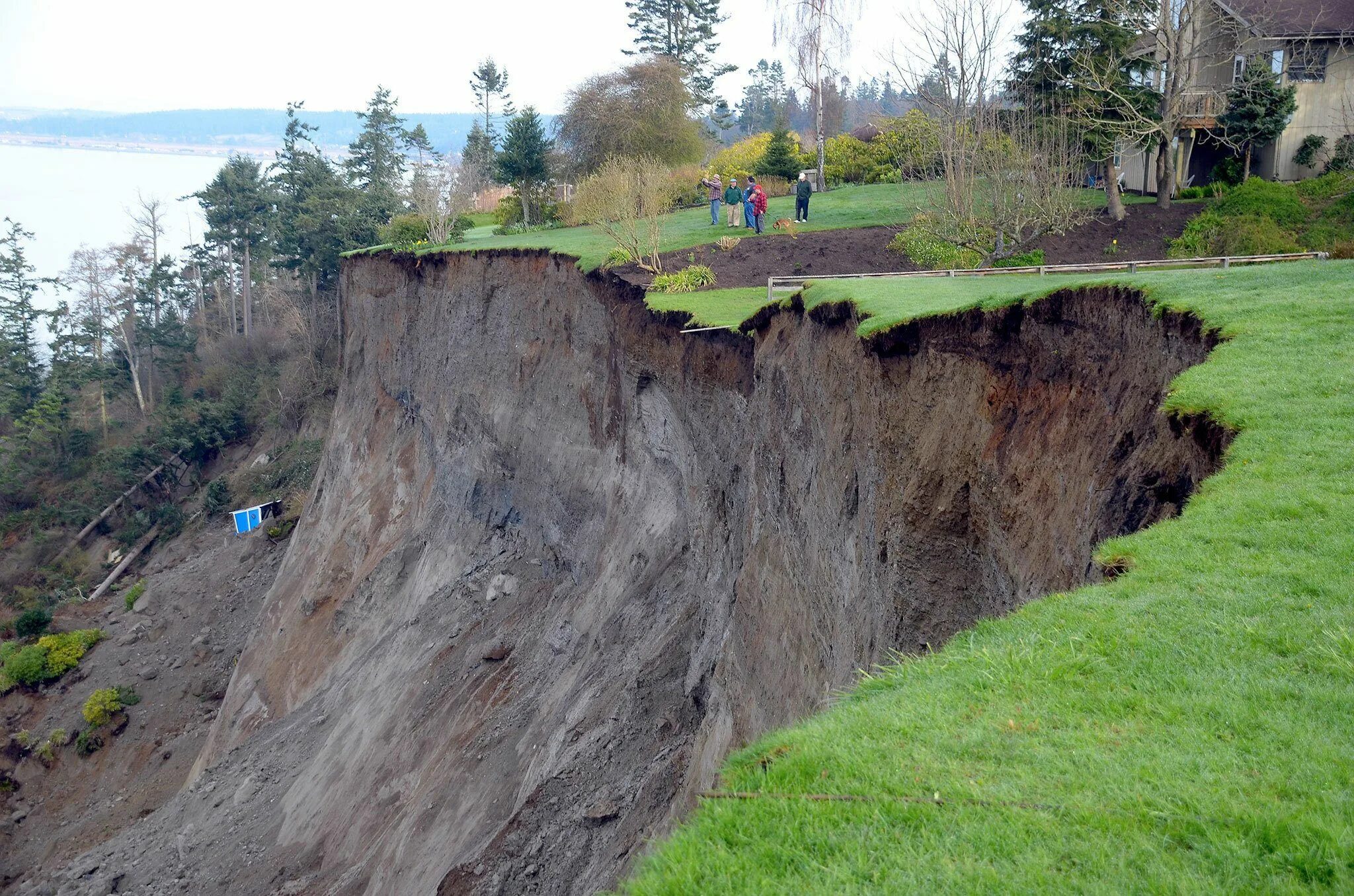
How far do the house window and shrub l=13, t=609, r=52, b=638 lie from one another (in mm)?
45149

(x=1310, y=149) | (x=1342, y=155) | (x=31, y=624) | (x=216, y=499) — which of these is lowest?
(x=31, y=624)

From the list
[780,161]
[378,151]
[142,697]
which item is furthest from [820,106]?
[378,151]

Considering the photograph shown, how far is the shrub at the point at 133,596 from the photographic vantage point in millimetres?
38906

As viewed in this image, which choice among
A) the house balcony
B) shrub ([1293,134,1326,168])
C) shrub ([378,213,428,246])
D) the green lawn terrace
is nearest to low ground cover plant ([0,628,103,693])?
the green lawn terrace

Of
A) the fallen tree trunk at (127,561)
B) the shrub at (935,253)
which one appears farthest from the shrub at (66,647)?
the shrub at (935,253)

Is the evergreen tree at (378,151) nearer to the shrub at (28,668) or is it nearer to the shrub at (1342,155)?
the shrub at (28,668)

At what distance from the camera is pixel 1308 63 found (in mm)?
23719

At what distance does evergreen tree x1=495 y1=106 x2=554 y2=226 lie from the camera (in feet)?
115

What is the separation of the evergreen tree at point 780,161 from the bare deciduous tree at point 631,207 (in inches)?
457

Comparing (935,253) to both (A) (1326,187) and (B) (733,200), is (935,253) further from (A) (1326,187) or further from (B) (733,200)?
(A) (1326,187)

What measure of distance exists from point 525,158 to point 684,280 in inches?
710

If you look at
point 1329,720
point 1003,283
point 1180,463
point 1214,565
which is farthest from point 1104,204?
point 1329,720

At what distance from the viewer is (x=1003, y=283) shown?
42.3 ft

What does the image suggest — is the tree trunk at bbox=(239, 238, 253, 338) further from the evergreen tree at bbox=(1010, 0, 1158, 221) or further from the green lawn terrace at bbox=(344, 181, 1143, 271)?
the evergreen tree at bbox=(1010, 0, 1158, 221)
